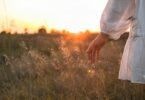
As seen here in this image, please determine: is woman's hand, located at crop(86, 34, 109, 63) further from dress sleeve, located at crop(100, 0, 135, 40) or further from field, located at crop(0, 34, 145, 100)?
field, located at crop(0, 34, 145, 100)

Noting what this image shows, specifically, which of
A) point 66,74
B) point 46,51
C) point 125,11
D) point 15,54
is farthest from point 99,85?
point 46,51

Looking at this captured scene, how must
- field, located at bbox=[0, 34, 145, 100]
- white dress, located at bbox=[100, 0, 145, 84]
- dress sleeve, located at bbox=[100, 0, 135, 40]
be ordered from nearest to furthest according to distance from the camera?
1. white dress, located at bbox=[100, 0, 145, 84]
2. dress sleeve, located at bbox=[100, 0, 135, 40]
3. field, located at bbox=[0, 34, 145, 100]

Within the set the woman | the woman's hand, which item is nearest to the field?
the woman's hand

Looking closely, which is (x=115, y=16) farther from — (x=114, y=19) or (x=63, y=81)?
(x=63, y=81)

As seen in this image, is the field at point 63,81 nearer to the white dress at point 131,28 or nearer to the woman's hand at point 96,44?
the woman's hand at point 96,44

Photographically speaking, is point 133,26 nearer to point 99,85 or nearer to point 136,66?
point 136,66

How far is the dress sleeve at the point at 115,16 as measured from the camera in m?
3.01

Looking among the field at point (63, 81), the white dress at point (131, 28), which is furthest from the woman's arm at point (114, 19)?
the field at point (63, 81)

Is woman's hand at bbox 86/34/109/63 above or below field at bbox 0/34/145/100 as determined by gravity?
above

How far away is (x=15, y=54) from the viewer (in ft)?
30.7

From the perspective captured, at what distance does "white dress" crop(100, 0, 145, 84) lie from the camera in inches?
113

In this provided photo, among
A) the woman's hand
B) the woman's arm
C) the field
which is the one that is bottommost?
the field

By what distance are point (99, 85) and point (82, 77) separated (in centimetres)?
64

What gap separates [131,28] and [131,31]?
3 centimetres
